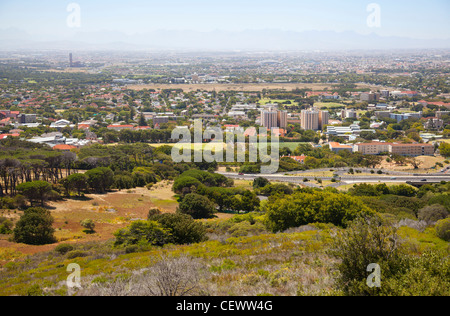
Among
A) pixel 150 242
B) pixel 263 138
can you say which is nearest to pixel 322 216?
pixel 150 242

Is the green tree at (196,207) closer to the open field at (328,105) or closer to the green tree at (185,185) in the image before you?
the green tree at (185,185)

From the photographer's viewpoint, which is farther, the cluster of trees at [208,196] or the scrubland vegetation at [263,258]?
the cluster of trees at [208,196]

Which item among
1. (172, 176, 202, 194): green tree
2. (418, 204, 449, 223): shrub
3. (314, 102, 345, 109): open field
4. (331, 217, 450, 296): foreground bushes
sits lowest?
(172, 176, 202, 194): green tree

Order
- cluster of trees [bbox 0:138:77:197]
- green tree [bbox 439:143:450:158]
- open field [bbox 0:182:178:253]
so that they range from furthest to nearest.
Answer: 1. green tree [bbox 439:143:450:158]
2. cluster of trees [bbox 0:138:77:197]
3. open field [bbox 0:182:178:253]

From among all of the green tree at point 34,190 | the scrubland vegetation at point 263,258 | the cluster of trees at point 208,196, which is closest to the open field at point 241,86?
the cluster of trees at point 208,196

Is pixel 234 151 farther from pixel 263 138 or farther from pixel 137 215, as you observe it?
pixel 137 215

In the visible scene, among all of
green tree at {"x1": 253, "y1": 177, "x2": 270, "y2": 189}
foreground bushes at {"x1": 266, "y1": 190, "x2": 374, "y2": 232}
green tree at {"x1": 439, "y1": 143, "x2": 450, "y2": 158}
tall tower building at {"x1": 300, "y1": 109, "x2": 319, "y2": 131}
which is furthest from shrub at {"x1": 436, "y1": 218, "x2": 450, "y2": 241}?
tall tower building at {"x1": 300, "y1": 109, "x2": 319, "y2": 131}

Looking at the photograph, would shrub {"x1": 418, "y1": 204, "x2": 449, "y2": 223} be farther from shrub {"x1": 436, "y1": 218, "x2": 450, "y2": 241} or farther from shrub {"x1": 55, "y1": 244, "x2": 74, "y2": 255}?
shrub {"x1": 55, "y1": 244, "x2": 74, "y2": 255}

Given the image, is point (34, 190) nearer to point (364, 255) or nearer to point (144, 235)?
point (144, 235)
